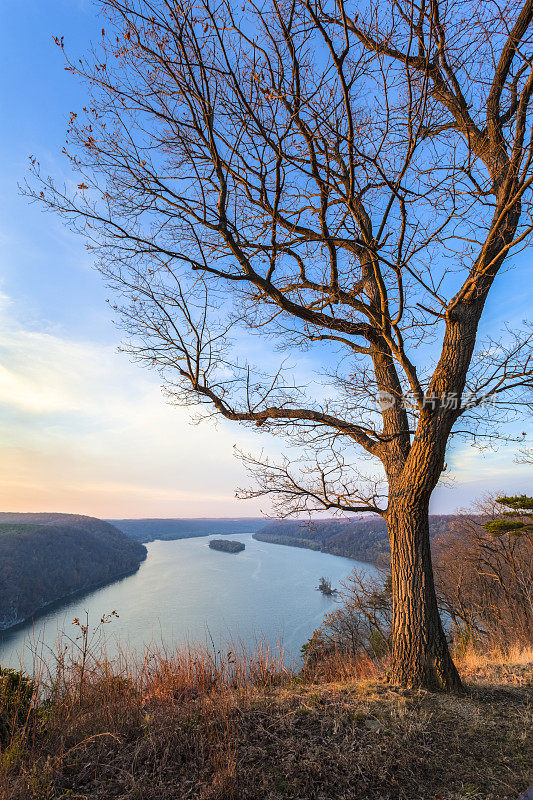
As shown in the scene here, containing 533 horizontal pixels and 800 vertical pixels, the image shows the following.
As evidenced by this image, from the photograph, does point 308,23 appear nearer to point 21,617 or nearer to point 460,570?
point 460,570

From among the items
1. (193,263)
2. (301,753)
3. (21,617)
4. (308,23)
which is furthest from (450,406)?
(21,617)

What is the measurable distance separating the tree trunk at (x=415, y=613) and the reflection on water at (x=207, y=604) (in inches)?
484

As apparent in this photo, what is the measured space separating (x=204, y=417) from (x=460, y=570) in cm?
1737

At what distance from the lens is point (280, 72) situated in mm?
2502

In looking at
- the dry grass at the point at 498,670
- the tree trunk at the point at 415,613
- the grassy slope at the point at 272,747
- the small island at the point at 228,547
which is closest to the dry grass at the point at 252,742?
the grassy slope at the point at 272,747

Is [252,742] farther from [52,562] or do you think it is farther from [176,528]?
[176,528]

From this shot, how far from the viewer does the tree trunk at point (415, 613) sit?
10.5 ft

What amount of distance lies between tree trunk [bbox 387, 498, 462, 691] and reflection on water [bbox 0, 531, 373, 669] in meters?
12.3

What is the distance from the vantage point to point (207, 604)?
94.7ft

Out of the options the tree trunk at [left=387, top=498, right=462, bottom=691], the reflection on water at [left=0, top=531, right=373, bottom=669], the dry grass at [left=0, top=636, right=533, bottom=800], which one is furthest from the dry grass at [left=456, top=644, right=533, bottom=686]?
the reflection on water at [left=0, top=531, right=373, bottom=669]

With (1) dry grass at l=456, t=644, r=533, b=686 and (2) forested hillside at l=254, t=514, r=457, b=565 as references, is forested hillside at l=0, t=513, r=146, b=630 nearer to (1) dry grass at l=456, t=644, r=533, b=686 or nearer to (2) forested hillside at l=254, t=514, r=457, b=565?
(2) forested hillside at l=254, t=514, r=457, b=565

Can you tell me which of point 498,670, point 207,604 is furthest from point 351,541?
point 498,670

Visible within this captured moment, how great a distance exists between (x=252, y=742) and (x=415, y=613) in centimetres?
182

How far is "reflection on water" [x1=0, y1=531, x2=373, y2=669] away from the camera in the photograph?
20688mm
